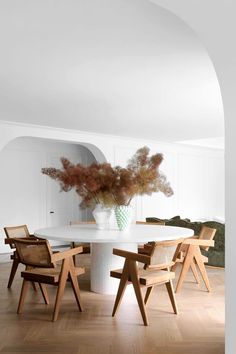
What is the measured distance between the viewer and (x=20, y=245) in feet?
14.4

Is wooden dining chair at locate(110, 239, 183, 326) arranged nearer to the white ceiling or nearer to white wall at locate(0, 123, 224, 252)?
the white ceiling

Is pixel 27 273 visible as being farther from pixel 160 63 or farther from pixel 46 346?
pixel 160 63

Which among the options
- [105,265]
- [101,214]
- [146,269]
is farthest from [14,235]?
[146,269]

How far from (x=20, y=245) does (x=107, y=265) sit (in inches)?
50.5

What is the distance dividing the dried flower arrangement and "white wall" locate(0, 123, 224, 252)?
8.98 feet

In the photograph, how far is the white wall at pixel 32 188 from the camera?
880cm

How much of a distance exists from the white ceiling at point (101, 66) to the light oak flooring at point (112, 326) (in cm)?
254

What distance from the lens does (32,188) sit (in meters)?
9.24

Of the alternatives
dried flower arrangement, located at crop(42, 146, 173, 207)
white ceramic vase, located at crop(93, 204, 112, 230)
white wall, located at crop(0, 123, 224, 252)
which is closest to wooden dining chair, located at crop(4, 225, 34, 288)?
white ceramic vase, located at crop(93, 204, 112, 230)

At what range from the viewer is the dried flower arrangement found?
4832 mm

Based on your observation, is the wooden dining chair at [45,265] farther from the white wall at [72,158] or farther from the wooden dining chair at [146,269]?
the white wall at [72,158]

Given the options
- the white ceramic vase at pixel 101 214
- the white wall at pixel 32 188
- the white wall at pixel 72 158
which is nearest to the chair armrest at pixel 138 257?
the white ceramic vase at pixel 101 214

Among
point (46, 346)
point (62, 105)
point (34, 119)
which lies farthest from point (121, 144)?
point (46, 346)

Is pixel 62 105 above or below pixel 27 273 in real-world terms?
above
